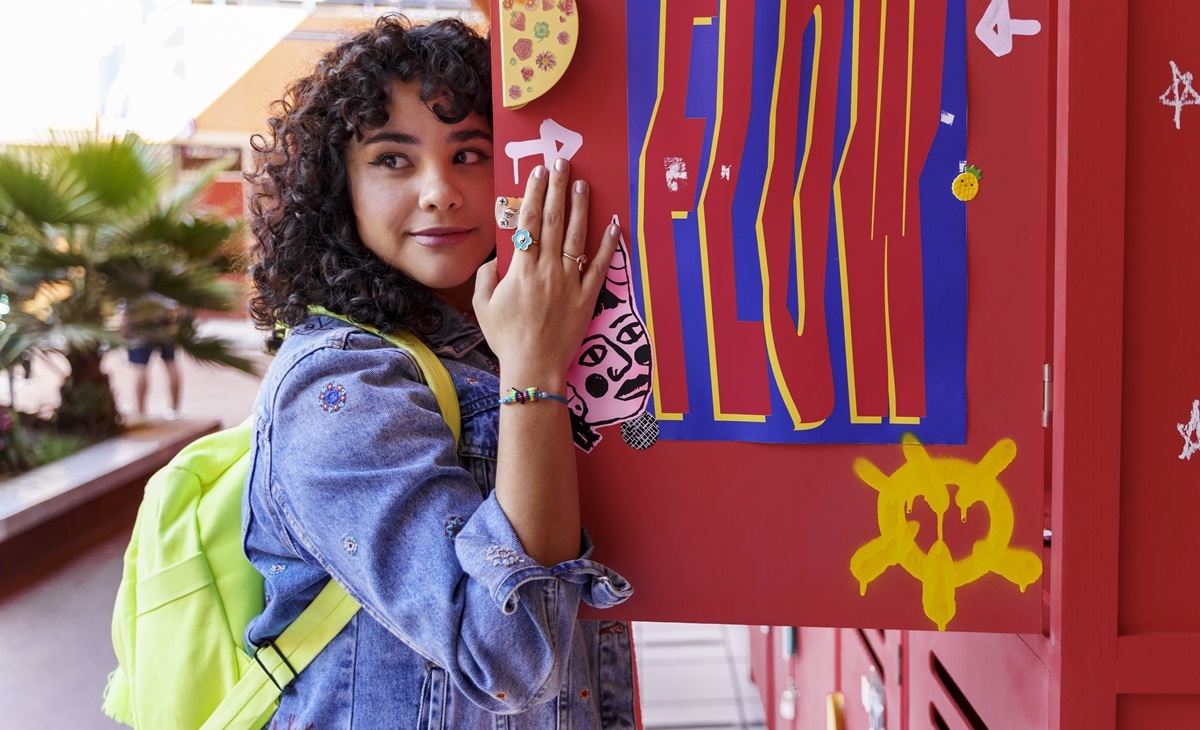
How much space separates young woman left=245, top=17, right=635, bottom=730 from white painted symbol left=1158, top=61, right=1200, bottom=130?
48cm

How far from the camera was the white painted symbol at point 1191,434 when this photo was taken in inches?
31.7

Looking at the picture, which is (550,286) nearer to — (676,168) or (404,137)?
(676,168)

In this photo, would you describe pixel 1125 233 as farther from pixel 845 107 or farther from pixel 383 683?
pixel 383 683

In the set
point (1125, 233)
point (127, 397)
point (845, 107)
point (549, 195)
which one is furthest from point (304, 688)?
point (127, 397)

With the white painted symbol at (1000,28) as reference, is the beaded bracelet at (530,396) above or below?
below

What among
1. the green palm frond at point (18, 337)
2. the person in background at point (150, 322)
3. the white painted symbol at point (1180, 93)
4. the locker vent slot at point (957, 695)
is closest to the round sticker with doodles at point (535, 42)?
the white painted symbol at point (1180, 93)

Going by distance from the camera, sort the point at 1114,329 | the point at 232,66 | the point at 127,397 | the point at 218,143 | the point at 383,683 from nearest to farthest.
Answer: the point at 1114,329 → the point at 383,683 → the point at 127,397 → the point at 232,66 → the point at 218,143

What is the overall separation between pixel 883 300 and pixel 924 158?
5.0 inches

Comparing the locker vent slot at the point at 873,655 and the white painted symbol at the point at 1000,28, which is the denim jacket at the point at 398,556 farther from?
the locker vent slot at the point at 873,655

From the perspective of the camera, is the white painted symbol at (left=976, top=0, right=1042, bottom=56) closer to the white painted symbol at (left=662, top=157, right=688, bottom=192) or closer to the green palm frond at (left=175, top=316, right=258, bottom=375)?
the white painted symbol at (left=662, top=157, right=688, bottom=192)

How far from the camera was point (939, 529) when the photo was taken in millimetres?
853

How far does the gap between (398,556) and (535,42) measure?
0.47 meters

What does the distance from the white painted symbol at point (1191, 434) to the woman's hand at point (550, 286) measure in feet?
1.68

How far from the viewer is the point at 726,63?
0.83 m
